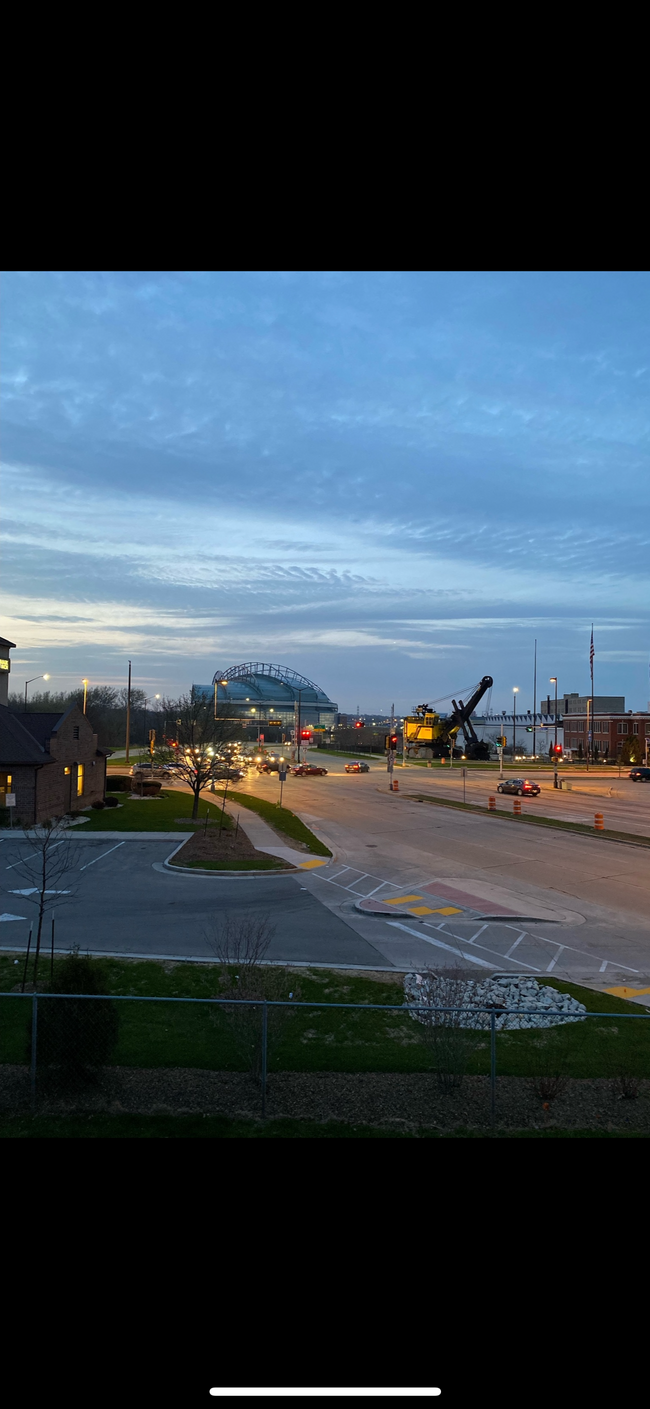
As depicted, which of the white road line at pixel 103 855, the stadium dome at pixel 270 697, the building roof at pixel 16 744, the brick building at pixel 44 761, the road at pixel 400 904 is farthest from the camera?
the stadium dome at pixel 270 697

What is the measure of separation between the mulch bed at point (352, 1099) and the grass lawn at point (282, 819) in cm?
1690

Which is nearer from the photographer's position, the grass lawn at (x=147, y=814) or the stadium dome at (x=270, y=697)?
the grass lawn at (x=147, y=814)

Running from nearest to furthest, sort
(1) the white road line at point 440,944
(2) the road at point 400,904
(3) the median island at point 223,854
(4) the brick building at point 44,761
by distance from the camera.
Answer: (1) the white road line at point 440,944 < (2) the road at point 400,904 < (3) the median island at point 223,854 < (4) the brick building at point 44,761

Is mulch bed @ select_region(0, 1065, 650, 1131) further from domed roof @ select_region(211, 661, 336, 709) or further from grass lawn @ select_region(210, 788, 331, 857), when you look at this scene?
domed roof @ select_region(211, 661, 336, 709)

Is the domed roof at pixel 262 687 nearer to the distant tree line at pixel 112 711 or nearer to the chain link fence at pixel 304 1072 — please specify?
the distant tree line at pixel 112 711

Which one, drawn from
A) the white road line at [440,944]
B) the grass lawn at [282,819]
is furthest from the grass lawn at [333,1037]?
the grass lawn at [282,819]

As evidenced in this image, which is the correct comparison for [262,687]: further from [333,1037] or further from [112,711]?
[333,1037]

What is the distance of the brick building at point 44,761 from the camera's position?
30.1 m

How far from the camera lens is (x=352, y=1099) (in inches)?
332

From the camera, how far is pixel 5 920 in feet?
55.0

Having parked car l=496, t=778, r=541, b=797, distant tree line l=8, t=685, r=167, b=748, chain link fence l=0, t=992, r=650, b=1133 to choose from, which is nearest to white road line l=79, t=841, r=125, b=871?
chain link fence l=0, t=992, r=650, b=1133

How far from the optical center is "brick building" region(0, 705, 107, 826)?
30128 millimetres

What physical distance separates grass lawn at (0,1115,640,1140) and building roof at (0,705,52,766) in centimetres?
2371
